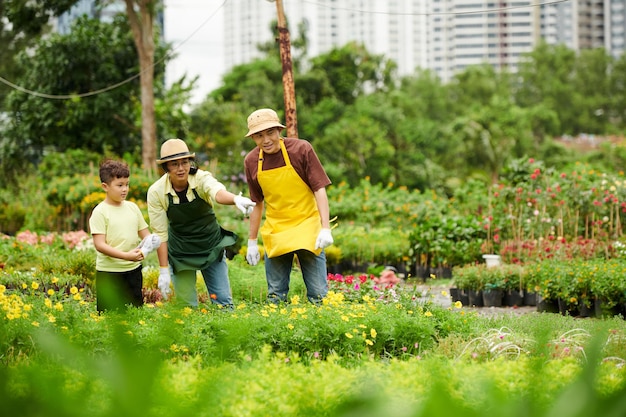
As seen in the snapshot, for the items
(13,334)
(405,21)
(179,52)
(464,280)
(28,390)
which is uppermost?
(405,21)

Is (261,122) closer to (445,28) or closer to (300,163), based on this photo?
(300,163)

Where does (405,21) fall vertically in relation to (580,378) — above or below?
above

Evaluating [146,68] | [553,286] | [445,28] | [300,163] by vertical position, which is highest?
[445,28]

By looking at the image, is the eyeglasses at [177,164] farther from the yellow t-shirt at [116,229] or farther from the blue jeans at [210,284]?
the blue jeans at [210,284]

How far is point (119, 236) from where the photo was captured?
522 centimetres

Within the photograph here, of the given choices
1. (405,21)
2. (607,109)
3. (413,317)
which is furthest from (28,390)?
(405,21)

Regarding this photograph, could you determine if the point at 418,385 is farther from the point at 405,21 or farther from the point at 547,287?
the point at 405,21

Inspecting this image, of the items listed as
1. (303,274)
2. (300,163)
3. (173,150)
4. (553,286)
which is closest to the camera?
(173,150)

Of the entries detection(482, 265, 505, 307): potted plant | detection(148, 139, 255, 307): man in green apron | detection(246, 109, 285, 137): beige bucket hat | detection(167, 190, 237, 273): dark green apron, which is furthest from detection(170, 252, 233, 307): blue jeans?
detection(482, 265, 505, 307): potted plant

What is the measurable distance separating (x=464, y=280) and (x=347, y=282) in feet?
8.11

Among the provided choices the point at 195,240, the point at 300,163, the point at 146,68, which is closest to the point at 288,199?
the point at 300,163

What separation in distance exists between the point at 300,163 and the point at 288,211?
1.14 feet

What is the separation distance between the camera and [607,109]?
67500 mm

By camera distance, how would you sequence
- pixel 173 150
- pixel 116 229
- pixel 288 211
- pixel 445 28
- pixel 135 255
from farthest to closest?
pixel 445 28, pixel 288 211, pixel 173 150, pixel 116 229, pixel 135 255
